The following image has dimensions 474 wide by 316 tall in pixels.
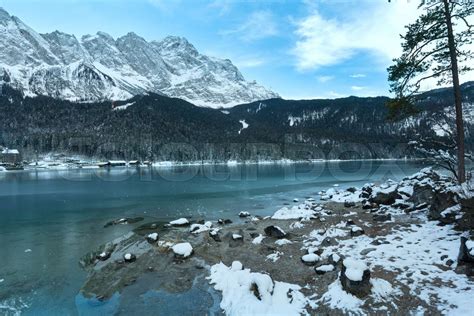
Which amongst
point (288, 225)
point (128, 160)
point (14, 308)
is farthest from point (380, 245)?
point (128, 160)

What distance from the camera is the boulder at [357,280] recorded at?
428 inches

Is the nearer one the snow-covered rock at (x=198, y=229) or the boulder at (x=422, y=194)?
the boulder at (x=422, y=194)

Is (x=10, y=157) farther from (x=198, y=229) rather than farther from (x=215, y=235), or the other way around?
(x=215, y=235)

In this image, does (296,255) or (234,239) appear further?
(234,239)

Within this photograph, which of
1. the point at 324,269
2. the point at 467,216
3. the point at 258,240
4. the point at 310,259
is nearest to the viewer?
the point at 324,269

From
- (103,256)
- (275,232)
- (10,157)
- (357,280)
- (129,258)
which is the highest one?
(10,157)

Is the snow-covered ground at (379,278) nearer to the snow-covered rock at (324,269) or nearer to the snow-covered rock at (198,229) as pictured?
the snow-covered rock at (324,269)

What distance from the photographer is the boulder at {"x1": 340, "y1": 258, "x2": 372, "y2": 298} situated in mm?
10875

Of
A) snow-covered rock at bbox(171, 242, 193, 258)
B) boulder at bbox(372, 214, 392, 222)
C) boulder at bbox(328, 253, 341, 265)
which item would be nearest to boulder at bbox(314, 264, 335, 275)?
boulder at bbox(328, 253, 341, 265)

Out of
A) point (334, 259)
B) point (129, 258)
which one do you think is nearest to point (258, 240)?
point (334, 259)

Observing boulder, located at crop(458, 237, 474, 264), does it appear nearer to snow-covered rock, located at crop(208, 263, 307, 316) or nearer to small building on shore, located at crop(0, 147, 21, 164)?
snow-covered rock, located at crop(208, 263, 307, 316)

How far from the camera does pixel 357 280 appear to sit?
10.9 m

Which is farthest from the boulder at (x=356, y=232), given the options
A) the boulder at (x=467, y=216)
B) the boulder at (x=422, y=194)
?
the boulder at (x=422, y=194)

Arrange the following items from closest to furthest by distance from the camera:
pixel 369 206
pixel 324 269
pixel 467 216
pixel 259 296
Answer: pixel 259 296
pixel 324 269
pixel 467 216
pixel 369 206
